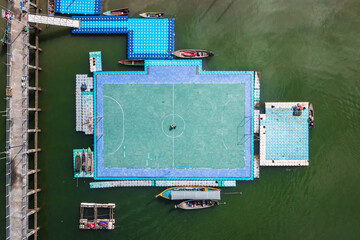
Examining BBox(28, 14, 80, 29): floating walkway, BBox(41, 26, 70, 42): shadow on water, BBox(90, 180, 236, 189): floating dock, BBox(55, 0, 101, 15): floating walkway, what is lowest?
BBox(90, 180, 236, 189): floating dock

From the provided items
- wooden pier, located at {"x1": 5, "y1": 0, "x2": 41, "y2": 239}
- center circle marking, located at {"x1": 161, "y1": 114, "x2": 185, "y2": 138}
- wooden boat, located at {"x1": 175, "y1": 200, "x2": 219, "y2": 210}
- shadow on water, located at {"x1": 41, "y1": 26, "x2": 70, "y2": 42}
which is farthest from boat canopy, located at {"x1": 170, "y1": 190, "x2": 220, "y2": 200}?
shadow on water, located at {"x1": 41, "y1": 26, "x2": 70, "y2": 42}

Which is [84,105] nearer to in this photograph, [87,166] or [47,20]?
[87,166]

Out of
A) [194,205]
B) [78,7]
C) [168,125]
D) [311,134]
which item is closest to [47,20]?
[78,7]

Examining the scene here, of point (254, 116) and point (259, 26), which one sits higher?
point (259, 26)

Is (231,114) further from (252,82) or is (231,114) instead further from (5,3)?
(5,3)

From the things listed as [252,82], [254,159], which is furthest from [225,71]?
[254,159]

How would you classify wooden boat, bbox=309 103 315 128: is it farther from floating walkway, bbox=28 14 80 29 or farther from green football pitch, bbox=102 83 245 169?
floating walkway, bbox=28 14 80 29
